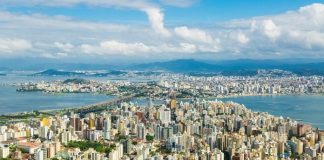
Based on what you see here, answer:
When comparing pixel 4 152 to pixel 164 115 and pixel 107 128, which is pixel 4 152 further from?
pixel 164 115

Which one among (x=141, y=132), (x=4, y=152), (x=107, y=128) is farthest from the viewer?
(x=107, y=128)

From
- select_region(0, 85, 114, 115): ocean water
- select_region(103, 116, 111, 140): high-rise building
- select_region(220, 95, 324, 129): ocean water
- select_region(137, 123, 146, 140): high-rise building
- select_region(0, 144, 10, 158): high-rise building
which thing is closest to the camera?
select_region(0, 144, 10, 158): high-rise building

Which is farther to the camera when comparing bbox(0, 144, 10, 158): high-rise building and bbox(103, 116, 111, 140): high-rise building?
bbox(103, 116, 111, 140): high-rise building

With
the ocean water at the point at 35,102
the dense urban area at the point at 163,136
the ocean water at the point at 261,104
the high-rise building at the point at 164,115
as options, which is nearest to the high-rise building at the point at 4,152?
the dense urban area at the point at 163,136

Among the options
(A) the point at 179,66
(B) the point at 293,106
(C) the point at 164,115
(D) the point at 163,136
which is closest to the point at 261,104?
(B) the point at 293,106

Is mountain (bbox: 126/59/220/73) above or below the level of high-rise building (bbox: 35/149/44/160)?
above

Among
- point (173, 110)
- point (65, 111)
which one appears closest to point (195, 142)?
point (173, 110)

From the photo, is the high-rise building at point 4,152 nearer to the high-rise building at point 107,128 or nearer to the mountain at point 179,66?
the high-rise building at point 107,128

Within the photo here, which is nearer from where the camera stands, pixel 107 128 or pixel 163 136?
pixel 163 136

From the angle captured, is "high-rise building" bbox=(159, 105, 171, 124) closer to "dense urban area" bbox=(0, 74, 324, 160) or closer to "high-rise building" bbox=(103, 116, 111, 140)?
"dense urban area" bbox=(0, 74, 324, 160)

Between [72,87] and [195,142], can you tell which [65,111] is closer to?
[195,142]

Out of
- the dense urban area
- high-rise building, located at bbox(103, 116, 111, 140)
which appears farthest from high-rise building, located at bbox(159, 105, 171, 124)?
high-rise building, located at bbox(103, 116, 111, 140)
